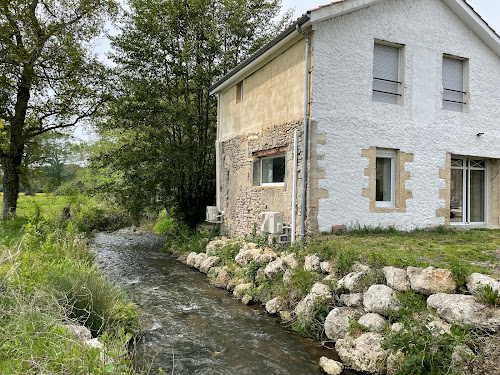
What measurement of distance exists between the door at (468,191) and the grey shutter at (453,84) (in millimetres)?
1560

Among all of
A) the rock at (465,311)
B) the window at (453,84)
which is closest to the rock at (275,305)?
the rock at (465,311)

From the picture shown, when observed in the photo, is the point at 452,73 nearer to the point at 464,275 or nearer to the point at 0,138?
the point at 464,275

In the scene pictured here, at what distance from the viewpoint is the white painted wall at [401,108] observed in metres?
9.10

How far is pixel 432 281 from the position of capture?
17.1ft

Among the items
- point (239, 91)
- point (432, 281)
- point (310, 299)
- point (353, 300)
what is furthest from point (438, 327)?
point (239, 91)

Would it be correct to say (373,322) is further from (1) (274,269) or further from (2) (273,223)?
(2) (273,223)

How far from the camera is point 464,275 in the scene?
514cm

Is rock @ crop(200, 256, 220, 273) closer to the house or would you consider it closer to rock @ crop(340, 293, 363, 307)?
the house

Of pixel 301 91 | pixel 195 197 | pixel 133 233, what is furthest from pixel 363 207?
pixel 133 233

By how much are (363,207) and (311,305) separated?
3.74m

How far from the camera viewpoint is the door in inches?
438

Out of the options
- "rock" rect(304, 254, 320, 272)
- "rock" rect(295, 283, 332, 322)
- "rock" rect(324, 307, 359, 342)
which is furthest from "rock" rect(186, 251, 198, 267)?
"rock" rect(324, 307, 359, 342)

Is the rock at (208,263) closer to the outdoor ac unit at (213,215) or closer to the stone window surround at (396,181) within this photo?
the outdoor ac unit at (213,215)

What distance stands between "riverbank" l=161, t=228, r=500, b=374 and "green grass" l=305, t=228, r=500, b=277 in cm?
2
